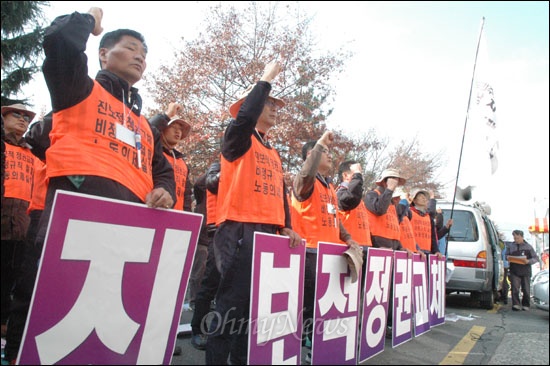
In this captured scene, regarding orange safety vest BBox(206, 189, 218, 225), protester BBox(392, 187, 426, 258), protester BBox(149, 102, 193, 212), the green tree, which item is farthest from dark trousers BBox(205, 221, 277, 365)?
the green tree

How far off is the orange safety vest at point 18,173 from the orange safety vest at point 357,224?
305cm

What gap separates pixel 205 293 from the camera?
142 inches

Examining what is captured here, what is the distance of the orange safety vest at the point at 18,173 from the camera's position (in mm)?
3738

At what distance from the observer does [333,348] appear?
299cm

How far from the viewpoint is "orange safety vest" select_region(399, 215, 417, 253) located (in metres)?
5.79

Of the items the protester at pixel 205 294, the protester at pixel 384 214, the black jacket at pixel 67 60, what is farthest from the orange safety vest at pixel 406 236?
the black jacket at pixel 67 60

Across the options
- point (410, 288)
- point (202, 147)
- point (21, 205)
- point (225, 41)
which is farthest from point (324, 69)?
point (21, 205)

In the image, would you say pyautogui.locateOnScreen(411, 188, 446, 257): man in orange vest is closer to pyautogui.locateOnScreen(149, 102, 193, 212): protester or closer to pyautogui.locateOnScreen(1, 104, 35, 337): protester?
pyautogui.locateOnScreen(149, 102, 193, 212): protester

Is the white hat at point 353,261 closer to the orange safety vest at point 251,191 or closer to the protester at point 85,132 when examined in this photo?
the orange safety vest at point 251,191

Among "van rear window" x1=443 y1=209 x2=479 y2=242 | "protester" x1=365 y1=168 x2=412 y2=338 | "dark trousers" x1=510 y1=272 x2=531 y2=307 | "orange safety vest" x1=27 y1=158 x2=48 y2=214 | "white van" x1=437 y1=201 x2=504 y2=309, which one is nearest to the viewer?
"orange safety vest" x1=27 y1=158 x2=48 y2=214

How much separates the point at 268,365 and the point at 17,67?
12888 millimetres

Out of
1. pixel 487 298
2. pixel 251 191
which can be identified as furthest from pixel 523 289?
pixel 251 191

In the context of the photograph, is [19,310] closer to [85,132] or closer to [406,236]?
[85,132]

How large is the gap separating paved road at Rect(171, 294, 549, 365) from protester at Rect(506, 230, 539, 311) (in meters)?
2.23
